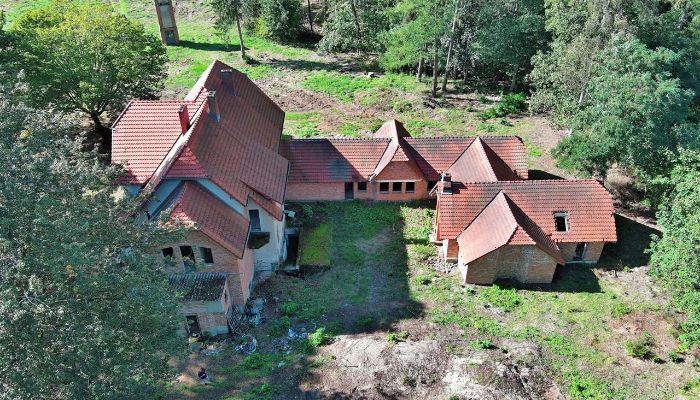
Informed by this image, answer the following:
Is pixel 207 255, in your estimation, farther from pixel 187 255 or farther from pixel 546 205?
pixel 546 205

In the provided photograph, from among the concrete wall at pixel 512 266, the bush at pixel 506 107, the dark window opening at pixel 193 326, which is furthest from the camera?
the bush at pixel 506 107

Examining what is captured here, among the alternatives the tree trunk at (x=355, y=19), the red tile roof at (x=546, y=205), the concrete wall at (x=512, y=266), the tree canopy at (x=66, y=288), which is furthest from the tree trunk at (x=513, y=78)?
the tree canopy at (x=66, y=288)

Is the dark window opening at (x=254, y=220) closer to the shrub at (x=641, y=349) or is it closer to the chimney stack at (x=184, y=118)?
the chimney stack at (x=184, y=118)

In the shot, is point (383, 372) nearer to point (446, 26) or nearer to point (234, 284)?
point (234, 284)

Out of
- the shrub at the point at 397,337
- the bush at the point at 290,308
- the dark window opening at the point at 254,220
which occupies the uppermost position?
the dark window opening at the point at 254,220

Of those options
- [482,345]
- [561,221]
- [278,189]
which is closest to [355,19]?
[278,189]

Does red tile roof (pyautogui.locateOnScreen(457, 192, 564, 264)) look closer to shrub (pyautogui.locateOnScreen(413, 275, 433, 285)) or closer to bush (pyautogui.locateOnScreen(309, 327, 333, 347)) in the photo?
shrub (pyautogui.locateOnScreen(413, 275, 433, 285))

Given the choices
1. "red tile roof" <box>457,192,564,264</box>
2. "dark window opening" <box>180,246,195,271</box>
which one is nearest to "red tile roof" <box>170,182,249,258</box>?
"dark window opening" <box>180,246,195,271</box>
